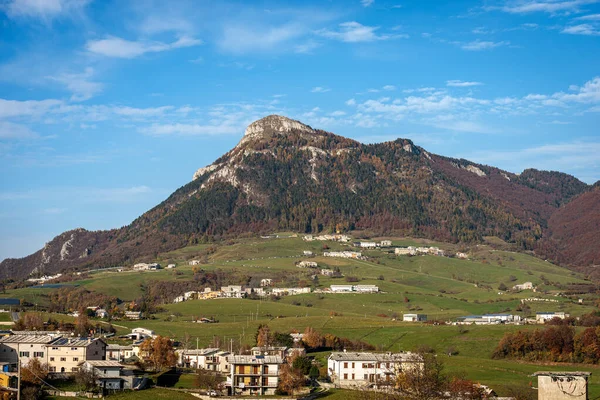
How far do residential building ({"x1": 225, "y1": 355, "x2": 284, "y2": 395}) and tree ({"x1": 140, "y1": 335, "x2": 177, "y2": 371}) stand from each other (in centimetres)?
1267

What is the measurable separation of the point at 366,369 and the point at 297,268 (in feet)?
344

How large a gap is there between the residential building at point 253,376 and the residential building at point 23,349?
17051 millimetres

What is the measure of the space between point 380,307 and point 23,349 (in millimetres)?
82329

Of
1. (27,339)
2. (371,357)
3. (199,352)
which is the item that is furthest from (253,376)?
(27,339)

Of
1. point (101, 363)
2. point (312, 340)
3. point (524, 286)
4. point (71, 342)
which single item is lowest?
point (101, 363)

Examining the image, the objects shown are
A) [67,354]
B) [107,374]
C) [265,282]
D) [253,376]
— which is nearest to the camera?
[107,374]

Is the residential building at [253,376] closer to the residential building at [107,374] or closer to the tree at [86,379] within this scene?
the residential building at [107,374]

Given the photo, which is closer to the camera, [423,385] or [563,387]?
[563,387]

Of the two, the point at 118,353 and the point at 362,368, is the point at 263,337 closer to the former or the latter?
→ the point at 118,353

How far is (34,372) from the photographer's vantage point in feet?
235

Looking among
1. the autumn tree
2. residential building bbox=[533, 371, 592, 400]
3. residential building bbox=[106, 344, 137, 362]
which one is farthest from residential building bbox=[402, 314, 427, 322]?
residential building bbox=[533, 371, 592, 400]

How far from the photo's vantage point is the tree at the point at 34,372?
7000cm

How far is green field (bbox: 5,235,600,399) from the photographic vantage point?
106938 millimetres

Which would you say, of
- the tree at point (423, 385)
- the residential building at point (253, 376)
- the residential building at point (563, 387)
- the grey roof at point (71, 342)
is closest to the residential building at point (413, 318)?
the residential building at point (253, 376)
